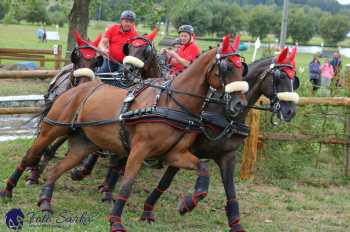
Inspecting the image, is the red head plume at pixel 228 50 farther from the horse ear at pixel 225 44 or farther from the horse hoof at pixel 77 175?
the horse hoof at pixel 77 175

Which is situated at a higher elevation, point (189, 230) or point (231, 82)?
point (231, 82)

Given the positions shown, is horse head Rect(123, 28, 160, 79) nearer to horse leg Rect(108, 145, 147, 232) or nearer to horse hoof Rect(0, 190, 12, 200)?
horse leg Rect(108, 145, 147, 232)

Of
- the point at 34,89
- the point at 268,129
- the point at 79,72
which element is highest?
the point at 79,72

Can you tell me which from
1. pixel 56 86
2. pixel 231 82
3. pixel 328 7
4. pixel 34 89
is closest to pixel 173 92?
pixel 231 82

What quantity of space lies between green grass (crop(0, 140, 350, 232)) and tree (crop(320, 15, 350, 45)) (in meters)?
62.6

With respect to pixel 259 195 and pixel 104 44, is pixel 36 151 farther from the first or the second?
pixel 259 195

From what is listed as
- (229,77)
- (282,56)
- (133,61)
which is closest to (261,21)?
(133,61)

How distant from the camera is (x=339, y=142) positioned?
1006cm

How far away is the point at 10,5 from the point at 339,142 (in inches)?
499

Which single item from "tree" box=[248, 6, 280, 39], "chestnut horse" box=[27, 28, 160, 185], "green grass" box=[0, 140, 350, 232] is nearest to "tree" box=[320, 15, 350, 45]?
"tree" box=[248, 6, 280, 39]

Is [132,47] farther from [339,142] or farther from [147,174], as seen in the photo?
[339,142]

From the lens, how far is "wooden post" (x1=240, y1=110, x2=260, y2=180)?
9703 millimetres

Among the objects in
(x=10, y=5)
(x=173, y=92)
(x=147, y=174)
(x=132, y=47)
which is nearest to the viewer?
(x=173, y=92)

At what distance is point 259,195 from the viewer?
902 centimetres
